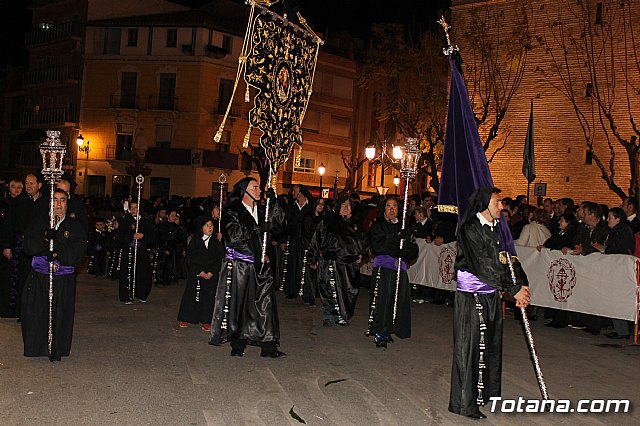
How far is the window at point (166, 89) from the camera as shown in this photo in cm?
4741

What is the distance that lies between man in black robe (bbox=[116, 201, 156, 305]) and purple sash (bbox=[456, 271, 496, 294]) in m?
7.93

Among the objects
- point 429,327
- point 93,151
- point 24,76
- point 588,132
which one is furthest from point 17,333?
point 24,76

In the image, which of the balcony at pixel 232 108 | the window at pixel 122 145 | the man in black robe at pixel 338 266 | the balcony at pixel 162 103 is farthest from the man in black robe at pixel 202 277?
the window at pixel 122 145

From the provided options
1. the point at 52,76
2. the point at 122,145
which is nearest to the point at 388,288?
the point at 122,145

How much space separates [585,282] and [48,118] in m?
47.1

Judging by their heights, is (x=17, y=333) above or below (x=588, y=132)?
below

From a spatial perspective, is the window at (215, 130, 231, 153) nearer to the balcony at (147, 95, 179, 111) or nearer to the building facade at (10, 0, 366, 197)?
the building facade at (10, 0, 366, 197)

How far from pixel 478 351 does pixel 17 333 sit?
624 centimetres

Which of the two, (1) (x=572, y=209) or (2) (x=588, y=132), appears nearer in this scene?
(1) (x=572, y=209)

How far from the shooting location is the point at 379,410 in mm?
7016

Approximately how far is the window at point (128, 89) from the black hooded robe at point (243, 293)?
40744 millimetres

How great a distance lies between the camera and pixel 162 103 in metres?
47.5

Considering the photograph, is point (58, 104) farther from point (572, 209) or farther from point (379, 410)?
point (379, 410)

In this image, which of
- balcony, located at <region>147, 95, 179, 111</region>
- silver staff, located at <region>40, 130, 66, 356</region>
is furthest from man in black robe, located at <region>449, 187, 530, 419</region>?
balcony, located at <region>147, 95, 179, 111</region>
